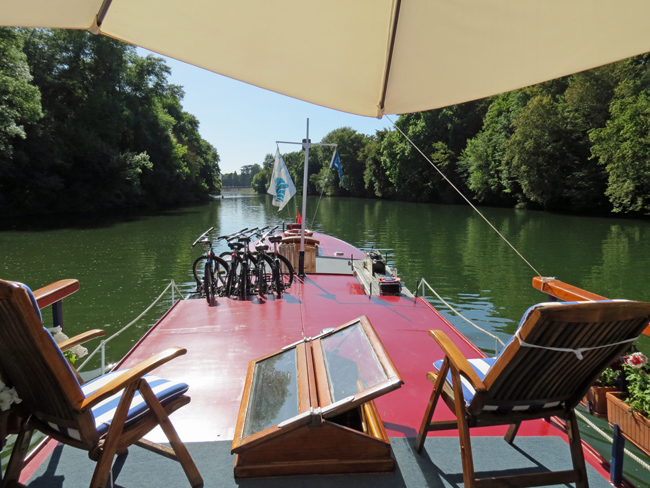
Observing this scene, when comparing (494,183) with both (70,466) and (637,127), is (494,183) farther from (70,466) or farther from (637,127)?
(70,466)

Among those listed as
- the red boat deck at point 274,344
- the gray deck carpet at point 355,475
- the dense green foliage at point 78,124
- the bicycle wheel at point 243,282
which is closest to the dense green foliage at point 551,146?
the bicycle wheel at point 243,282

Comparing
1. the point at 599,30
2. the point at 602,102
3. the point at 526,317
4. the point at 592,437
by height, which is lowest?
the point at 592,437

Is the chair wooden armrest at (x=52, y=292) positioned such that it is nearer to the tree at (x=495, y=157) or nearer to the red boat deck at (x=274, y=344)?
the red boat deck at (x=274, y=344)

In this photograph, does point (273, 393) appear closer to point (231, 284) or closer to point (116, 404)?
point (116, 404)

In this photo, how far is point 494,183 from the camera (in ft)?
136

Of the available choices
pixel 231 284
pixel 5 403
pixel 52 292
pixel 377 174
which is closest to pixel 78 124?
pixel 231 284

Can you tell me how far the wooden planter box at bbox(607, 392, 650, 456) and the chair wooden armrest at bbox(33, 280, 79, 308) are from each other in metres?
3.22

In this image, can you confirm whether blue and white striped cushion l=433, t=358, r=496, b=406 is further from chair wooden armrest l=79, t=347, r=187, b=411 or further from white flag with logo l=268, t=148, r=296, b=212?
white flag with logo l=268, t=148, r=296, b=212

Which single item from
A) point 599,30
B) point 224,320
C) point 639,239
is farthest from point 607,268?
point 599,30

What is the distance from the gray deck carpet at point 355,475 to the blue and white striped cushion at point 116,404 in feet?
1.38

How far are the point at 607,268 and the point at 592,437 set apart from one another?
39.1ft

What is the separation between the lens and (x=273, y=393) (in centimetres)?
245

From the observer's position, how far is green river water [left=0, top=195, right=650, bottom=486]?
32.3ft

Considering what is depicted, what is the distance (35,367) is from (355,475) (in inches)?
58.1
